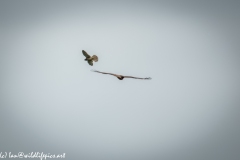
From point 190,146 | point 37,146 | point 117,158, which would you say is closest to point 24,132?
point 37,146

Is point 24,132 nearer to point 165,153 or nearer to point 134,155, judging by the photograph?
point 134,155

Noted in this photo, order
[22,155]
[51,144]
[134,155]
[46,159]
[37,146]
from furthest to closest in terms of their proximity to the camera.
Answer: [134,155], [51,144], [37,146], [46,159], [22,155]

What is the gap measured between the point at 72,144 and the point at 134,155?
5.27 meters

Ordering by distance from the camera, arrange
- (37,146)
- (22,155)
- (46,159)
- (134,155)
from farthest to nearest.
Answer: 1. (134,155)
2. (37,146)
3. (46,159)
4. (22,155)

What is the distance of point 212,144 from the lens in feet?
69.2

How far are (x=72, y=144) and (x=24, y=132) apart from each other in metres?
3.89

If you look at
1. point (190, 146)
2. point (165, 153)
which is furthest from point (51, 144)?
point (190, 146)

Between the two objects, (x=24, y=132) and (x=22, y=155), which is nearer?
(x=22, y=155)

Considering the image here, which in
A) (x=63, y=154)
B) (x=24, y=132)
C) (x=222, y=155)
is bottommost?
(x=222, y=155)

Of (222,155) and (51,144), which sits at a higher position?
→ (51,144)

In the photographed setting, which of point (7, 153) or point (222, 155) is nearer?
point (7, 153)

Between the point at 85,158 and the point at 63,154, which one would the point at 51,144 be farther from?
the point at 85,158

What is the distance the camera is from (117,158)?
803 inches

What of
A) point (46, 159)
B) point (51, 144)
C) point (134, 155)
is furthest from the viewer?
point (134, 155)
